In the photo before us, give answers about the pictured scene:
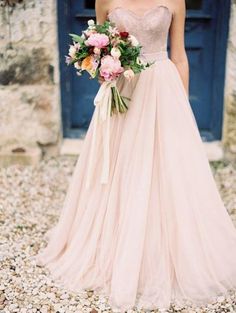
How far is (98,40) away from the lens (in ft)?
8.61

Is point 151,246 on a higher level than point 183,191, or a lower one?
lower

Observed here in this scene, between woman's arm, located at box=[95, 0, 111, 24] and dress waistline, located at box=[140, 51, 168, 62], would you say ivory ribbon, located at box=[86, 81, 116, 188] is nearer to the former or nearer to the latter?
dress waistline, located at box=[140, 51, 168, 62]

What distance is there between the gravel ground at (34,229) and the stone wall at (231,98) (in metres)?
0.19

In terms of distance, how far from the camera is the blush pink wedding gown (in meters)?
2.92

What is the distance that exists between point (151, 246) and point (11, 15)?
2592 millimetres

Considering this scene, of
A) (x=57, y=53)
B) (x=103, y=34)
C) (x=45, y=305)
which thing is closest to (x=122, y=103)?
(x=103, y=34)

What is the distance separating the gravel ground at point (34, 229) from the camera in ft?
9.81

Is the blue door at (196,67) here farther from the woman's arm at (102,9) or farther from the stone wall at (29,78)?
the woman's arm at (102,9)

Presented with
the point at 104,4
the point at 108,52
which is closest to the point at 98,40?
the point at 108,52

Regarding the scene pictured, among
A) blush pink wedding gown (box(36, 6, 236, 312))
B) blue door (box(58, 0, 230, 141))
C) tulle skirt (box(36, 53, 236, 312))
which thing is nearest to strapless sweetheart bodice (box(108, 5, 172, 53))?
blush pink wedding gown (box(36, 6, 236, 312))

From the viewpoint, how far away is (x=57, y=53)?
477 cm

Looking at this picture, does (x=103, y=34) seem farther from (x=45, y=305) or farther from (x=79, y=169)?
(x=45, y=305)

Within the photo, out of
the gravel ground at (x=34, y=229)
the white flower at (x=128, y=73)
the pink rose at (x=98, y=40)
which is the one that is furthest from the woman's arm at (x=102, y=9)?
the gravel ground at (x=34, y=229)

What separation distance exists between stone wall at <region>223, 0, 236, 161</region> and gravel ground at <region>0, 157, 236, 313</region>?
0.19m
